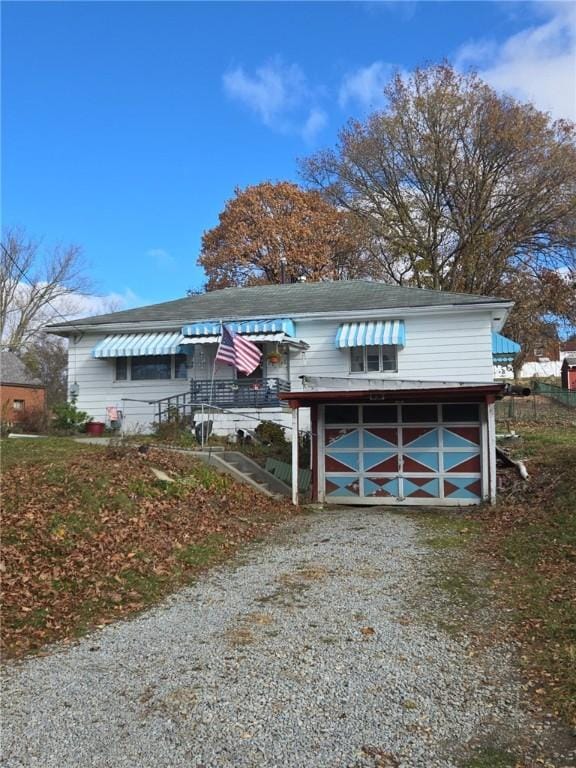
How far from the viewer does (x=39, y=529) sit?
7820 millimetres

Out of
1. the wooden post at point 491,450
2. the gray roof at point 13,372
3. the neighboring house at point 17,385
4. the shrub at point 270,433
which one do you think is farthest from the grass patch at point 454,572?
the gray roof at point 13,372

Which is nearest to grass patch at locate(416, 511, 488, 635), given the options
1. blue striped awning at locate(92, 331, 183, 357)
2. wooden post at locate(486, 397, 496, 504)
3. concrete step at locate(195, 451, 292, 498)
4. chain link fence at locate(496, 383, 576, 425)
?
wooden post at locate(486, 397, 496, 504)

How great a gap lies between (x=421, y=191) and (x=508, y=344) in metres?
15.0

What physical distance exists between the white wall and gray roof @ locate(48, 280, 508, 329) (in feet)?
1.64

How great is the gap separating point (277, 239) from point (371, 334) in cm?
1947

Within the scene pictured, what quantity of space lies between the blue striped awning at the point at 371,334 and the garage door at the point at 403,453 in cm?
416

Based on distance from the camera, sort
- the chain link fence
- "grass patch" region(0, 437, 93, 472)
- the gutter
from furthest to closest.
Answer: the chain link fence → the gutter → "grass patch" region(0, 437, 93, 472)

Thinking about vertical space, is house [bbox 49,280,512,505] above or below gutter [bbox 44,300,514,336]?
below

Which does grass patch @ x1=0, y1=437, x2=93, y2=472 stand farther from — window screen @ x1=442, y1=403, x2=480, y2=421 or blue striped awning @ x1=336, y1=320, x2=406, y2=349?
blue striped awning @ x1=336, y1=320, x2=406, y2=349

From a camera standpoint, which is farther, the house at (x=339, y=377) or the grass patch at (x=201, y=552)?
the house at (x=339, y=377)

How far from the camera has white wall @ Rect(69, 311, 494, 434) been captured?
56.2 ft

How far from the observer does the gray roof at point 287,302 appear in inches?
704

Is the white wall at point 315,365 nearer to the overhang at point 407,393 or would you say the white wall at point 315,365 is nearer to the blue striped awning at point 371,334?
the blue striped awning at point 371,334

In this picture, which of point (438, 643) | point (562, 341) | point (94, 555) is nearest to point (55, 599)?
point (94, 555)
